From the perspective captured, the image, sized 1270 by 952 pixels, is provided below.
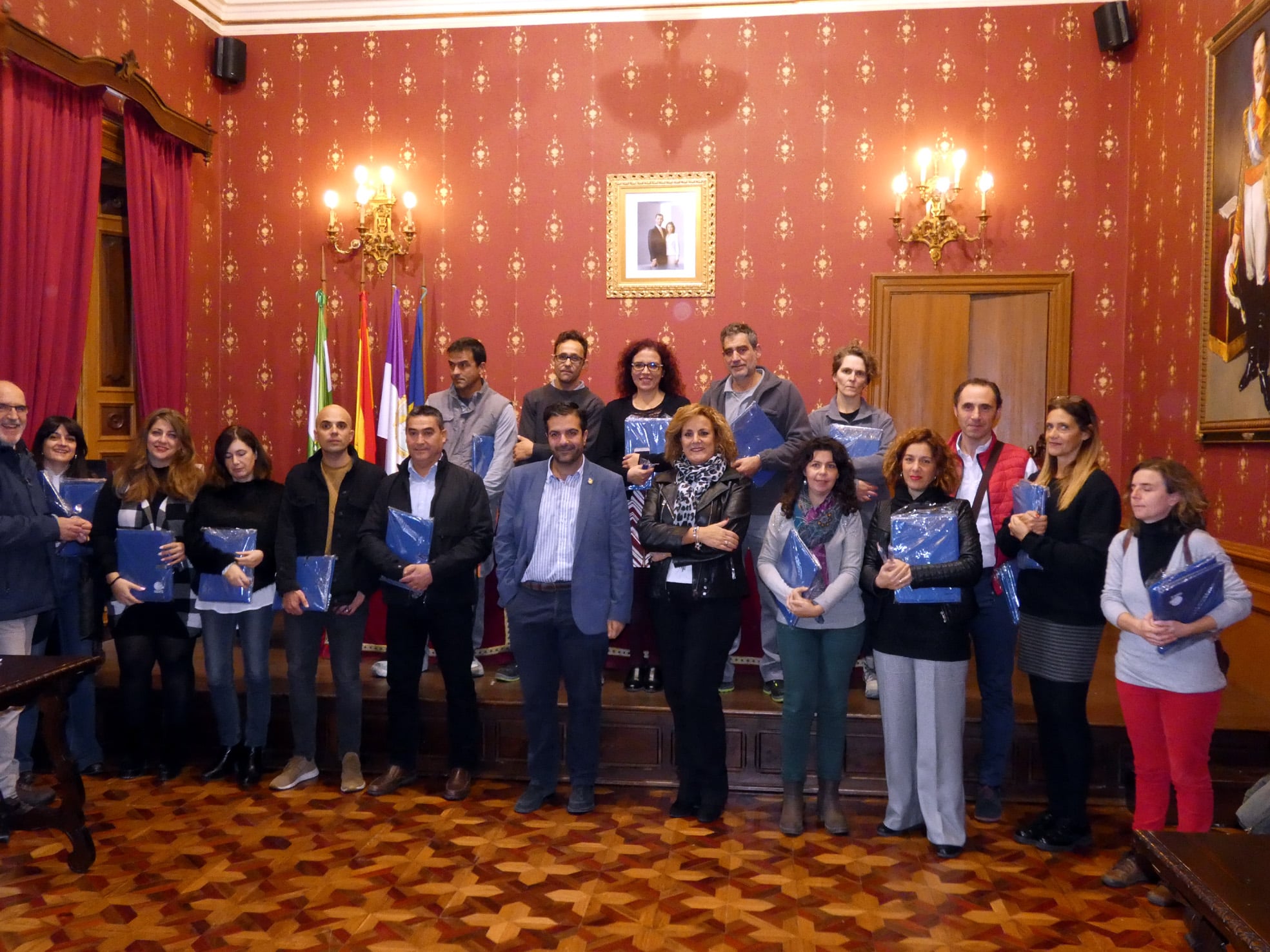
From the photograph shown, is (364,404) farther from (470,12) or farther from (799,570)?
(799,570)

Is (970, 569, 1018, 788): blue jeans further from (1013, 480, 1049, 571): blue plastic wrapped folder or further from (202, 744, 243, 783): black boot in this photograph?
(202, 744, 243, 783): black boot

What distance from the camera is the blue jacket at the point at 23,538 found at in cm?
352

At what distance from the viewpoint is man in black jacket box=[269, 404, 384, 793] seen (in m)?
3.89

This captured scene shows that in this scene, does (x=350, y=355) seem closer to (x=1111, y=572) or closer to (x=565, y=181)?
(x=565, y=181)

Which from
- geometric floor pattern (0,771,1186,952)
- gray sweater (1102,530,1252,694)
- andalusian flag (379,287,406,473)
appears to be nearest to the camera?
geometric floor pattern (0,771,1186,952)

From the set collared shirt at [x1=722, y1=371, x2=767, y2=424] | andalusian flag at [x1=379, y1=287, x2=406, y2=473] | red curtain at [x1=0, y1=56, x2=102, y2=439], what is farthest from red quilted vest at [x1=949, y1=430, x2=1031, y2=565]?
red curtain at [x1=0, y1=56, x2=102, y2=439]

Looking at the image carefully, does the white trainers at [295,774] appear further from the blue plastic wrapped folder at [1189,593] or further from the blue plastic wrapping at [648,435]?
the blue plastic wrapped folder at [1189,593]

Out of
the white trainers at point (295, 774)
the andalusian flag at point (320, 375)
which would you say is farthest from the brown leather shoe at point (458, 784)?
the andalusian flag at point (320, 375)

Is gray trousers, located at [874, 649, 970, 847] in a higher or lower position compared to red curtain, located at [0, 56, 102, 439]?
lower

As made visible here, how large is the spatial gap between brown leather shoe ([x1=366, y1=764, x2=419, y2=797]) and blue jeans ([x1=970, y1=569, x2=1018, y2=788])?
235 cm

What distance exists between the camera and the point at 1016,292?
639 centimetres

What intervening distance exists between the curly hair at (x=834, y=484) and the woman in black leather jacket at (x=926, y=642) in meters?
0.12

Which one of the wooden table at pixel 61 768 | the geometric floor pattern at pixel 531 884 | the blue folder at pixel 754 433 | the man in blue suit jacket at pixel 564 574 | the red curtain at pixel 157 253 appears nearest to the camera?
the geometric floor pattern at pixel 531 884

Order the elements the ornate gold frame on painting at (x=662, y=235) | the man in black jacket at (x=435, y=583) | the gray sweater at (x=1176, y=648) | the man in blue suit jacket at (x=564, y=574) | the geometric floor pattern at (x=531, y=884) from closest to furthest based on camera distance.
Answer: the geometric floor pattern at (x=531, y=884) < the gray sweater at (x=1176, y=648) < the man in blue suit jacket at (x=564, y=574) < the man in black jacket at (x=435, y=583) < the ornate gold frame on painting at (x=662, y=235)
